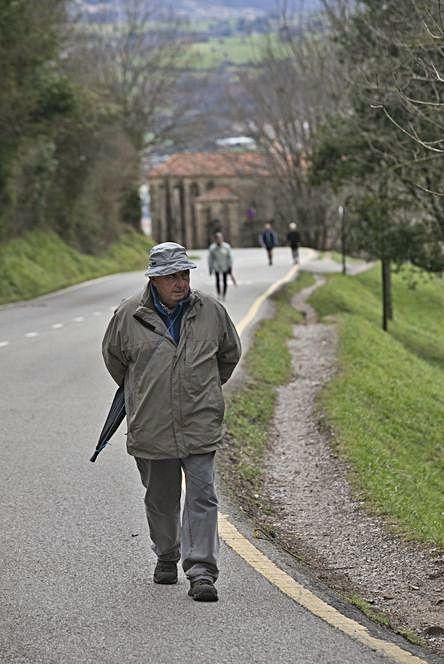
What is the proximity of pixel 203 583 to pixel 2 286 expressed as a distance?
105 feet

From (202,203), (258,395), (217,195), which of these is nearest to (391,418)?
(258,395)

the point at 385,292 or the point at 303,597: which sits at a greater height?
the point at 303,597

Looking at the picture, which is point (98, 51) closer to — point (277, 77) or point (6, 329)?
point (277, 77)

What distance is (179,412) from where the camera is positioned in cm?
728

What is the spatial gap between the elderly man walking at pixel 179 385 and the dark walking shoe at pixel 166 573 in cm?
21

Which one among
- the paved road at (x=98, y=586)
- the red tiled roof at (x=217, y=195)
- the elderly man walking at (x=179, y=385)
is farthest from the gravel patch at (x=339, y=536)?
the red tiled roof at (x=217, y=195)

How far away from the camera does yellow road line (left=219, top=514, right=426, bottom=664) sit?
6.66m

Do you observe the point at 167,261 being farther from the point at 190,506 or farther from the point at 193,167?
the point at 193,167

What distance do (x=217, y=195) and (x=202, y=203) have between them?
1699 millimetres

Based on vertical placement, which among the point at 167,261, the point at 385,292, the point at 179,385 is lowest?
the point at 385,292

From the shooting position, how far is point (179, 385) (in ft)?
23.9

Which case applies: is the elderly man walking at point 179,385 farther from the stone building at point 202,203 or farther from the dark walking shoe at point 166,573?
the stone building at point 202,203

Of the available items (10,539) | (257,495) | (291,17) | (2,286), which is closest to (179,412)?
(10,539)

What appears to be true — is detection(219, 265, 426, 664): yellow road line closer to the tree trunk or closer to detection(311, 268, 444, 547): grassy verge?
detection(311, 268, 444, 547): grassy verge
